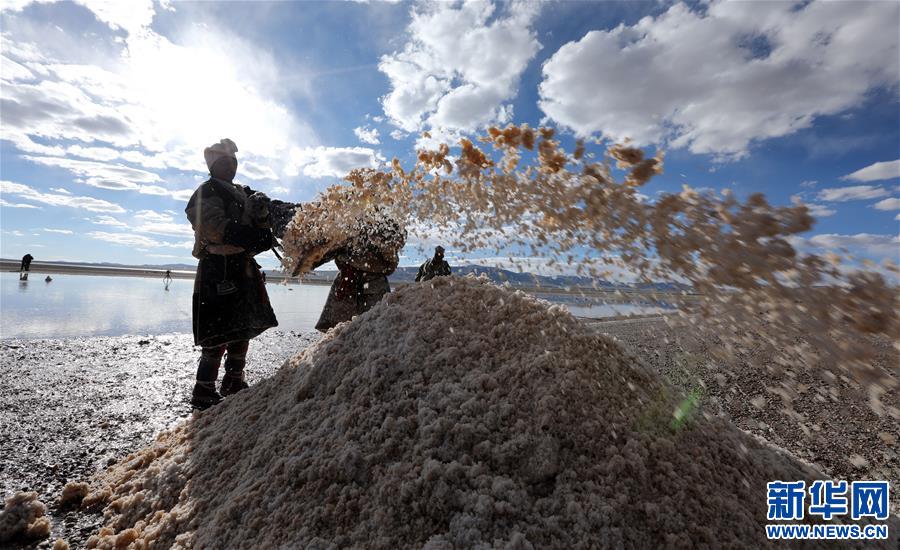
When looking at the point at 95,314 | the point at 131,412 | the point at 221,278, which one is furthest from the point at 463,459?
the point at 95,314

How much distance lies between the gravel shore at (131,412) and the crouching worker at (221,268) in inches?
25.5

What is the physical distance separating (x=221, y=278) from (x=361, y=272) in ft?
4.44

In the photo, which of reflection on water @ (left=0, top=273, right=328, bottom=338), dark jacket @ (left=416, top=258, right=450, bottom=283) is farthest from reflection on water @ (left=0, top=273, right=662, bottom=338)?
dark jacket @ (left=416, top=258, right=450, bottom=283)

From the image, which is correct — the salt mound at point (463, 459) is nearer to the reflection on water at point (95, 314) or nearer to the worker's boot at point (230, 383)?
the worker's boot at point (230, 383)

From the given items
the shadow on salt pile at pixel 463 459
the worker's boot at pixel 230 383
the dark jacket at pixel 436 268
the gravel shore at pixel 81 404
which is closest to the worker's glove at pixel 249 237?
the worker's boot at pixel 230 383

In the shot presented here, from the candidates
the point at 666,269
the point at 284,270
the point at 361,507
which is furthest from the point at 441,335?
the point at 284,270

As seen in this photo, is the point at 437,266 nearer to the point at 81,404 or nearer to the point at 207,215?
the point at 207,215

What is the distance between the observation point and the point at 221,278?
3750 millimetres

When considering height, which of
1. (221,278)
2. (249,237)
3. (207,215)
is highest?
(207,215)

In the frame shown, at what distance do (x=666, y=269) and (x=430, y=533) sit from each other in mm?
1484

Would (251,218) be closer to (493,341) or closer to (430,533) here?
(493,341)

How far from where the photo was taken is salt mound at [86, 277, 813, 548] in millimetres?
1298

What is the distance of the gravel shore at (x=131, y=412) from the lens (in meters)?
2.52

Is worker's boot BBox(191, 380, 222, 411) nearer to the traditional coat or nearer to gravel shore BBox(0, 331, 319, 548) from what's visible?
gravel shore BBox(0, 331, 319, 548)
